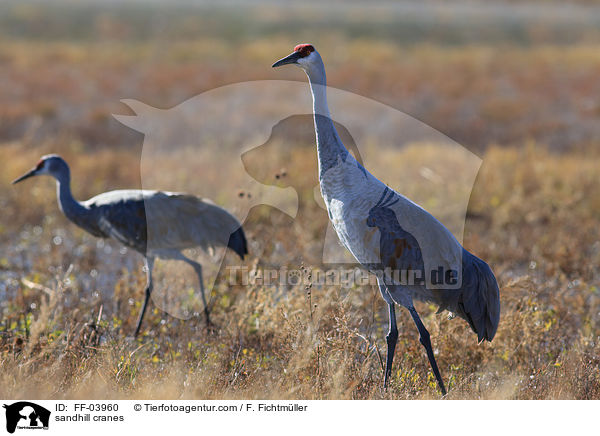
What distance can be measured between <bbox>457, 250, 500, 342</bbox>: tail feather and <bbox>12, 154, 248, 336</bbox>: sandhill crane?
1.91 m

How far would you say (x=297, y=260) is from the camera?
5895 mm

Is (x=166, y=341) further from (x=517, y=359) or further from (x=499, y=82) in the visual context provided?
(x=499, y=82)

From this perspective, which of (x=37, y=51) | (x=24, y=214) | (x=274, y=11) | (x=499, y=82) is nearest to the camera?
(x=24, y=214)

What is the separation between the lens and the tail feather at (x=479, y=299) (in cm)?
382

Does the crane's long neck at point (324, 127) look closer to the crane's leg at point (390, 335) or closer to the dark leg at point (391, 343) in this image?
the crane's leg at point (390, 335)

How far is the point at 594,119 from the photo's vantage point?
42.7 feet

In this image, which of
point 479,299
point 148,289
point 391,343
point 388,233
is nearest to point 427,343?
point 391,343

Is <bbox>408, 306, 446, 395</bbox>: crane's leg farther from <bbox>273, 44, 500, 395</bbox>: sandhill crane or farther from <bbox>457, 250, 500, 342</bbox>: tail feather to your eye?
<bbox>457, 250, 500, 342</bbox>: tail feather

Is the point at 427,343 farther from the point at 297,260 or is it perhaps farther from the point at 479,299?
the point at 297,260

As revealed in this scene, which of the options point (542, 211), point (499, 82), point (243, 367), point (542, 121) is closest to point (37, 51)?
point (499, 82)

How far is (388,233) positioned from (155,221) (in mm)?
2008

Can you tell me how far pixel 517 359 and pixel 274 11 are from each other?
43.6 meters

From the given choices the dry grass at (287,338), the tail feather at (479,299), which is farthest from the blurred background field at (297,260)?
the tail feather at (479,299)

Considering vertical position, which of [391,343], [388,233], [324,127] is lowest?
[391,343]
